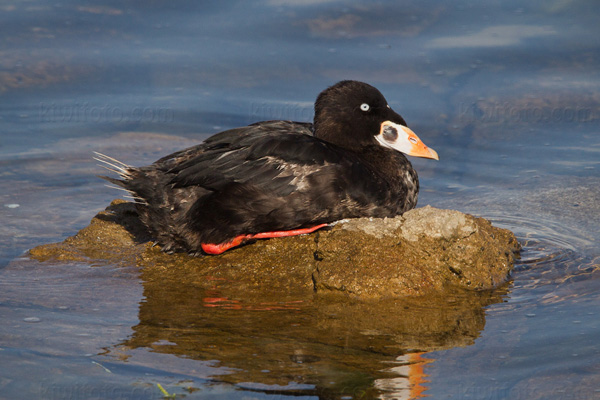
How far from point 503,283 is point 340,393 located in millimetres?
2030

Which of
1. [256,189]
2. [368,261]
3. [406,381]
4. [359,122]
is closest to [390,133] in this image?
[359,122]

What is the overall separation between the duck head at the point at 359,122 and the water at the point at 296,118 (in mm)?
1331

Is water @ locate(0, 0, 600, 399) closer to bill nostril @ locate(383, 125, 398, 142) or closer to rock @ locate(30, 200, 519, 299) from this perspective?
rock @ locate(30, 200, 519, 299)

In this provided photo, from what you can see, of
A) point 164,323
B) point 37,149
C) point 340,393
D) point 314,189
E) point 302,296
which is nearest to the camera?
point 340,393

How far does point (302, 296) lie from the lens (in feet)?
18.0

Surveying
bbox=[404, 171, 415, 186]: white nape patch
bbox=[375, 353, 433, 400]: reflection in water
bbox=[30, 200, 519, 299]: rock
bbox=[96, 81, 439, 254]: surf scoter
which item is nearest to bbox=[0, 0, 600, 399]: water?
bbox=[375, 353, 433, 400]: reflection in water

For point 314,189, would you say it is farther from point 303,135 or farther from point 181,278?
point 181,278

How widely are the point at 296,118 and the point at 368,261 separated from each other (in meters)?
3.80

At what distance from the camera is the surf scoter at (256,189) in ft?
19.4

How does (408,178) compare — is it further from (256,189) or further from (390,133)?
(256,189)

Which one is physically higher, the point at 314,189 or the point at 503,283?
the point at 314,189

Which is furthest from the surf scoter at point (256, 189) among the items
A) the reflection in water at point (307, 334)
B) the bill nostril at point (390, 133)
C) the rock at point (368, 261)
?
the reflection in water at point (307, 334)

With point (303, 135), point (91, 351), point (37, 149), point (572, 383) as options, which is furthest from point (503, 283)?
point (37, 149)

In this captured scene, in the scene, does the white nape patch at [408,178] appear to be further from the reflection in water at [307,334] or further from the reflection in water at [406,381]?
the reflection in water at [406,381]
